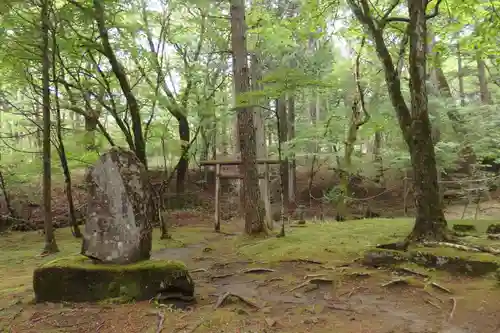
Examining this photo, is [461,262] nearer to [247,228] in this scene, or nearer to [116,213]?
[116,213]

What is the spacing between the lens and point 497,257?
479 centimetres

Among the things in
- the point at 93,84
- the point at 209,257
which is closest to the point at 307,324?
the point at 209,257

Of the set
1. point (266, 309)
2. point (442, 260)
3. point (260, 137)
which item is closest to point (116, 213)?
point (266, 309)

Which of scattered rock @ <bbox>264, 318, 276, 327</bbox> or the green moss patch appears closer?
scattered rock @ <bbox>264, 318, 276, 327</bbox>

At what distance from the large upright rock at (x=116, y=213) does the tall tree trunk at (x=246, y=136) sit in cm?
406

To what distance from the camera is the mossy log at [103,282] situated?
436 centimetres

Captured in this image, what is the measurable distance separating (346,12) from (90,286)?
10.8 meters

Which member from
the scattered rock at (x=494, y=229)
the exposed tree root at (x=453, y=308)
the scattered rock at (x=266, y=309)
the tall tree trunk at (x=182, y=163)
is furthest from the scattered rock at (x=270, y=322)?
the tall tree trunk at (x=182, y=163)

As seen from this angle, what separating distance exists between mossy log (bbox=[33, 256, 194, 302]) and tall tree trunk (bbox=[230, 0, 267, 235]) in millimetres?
4359

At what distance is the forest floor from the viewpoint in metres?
3.67

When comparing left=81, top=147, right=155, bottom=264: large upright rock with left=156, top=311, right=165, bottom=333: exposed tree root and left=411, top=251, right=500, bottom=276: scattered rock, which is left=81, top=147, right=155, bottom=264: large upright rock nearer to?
left=156, top=311, right=165, bottom=333: exposed tree root

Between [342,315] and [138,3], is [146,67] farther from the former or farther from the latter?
[342,315]

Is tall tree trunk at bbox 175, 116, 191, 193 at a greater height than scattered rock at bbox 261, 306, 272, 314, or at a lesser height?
greater

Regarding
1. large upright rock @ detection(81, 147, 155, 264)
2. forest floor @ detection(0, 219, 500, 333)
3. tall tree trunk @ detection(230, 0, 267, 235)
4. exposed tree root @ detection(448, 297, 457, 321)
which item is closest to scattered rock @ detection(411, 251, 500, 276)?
forest floor @ detection(0, 219, 500, 333)
